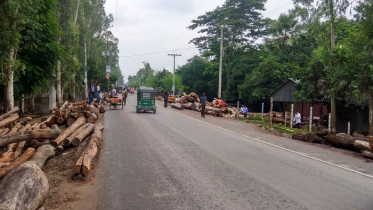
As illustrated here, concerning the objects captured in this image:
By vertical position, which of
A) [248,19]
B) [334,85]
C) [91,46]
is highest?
[248,19]

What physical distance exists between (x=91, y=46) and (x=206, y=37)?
60.0ft

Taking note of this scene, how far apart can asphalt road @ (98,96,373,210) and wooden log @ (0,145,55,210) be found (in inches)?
42.6

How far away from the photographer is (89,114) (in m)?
18.4

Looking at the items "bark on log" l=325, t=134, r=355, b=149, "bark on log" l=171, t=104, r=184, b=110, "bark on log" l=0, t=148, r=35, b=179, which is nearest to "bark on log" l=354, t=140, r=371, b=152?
"bark on log" l=325, t=134, r=355, b=149

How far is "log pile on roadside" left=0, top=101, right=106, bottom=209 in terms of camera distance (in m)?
5.68

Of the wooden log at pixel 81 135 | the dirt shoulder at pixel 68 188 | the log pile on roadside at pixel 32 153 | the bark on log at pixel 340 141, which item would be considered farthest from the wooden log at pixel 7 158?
the bark on log at pixel 340 141

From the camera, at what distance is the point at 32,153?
9656mm

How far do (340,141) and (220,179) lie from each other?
8928 millimetres

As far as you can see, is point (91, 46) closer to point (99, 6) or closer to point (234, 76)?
point (99, 6)

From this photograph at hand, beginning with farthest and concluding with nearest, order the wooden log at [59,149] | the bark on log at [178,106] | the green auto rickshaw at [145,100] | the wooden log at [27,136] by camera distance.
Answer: the bark on log at [178,106]
the green auto rickshaw at [145,100]
the wooden log at [59,149]
the wooden log at [27,136]

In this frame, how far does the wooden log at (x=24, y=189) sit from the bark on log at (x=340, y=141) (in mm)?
12004

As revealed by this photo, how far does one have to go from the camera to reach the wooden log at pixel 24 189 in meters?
5.29

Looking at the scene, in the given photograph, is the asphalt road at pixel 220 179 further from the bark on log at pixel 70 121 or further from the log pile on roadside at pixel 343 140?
the bark on log at pixel 70 121

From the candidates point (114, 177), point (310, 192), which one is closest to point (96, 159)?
point (114, 177)
